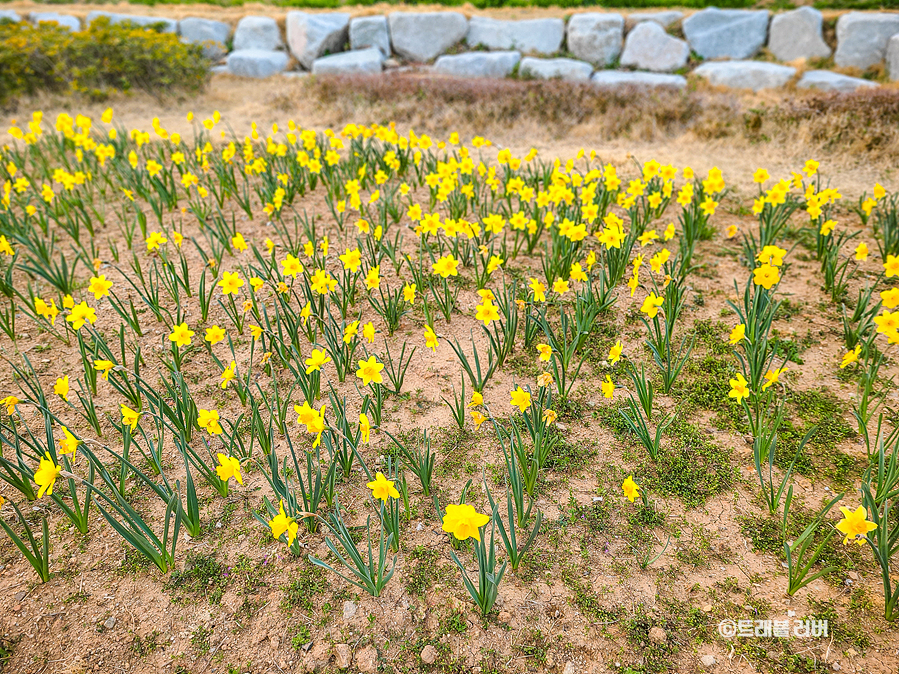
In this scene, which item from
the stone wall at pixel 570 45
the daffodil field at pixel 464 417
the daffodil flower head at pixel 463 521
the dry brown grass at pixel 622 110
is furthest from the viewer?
the stone wall at pixel 570 45

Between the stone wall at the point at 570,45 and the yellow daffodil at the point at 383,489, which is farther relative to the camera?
the stone wall at the point at 570,45

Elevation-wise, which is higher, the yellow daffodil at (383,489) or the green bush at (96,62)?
the green bush at (96,62)

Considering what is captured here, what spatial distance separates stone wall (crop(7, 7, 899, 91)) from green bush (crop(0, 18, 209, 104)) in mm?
1917

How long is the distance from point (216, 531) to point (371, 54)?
11.5 m

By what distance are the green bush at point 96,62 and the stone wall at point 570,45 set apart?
6.29 ft

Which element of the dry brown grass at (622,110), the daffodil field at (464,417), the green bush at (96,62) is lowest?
the daffodil field at (464,417)

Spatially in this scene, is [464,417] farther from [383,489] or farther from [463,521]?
[463,521]

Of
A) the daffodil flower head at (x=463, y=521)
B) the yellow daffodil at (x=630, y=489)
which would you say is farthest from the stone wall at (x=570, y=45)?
the daffodil flower head at (x=463, y=521)

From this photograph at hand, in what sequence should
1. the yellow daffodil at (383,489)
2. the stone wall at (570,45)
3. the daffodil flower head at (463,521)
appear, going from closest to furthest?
the daffodil flower head at (463,521), the yellow daffodil at (383,489), the stone wall at (570,45)

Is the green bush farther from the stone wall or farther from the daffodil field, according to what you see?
the daffodil field

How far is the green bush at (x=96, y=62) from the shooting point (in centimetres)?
880

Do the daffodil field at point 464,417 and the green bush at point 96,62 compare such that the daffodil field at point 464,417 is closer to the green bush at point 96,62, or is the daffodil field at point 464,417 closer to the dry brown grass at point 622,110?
the dry brown grass at point 622,110

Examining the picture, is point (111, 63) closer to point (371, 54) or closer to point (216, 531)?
point (371, 54)

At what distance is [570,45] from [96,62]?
8891 millimetres
